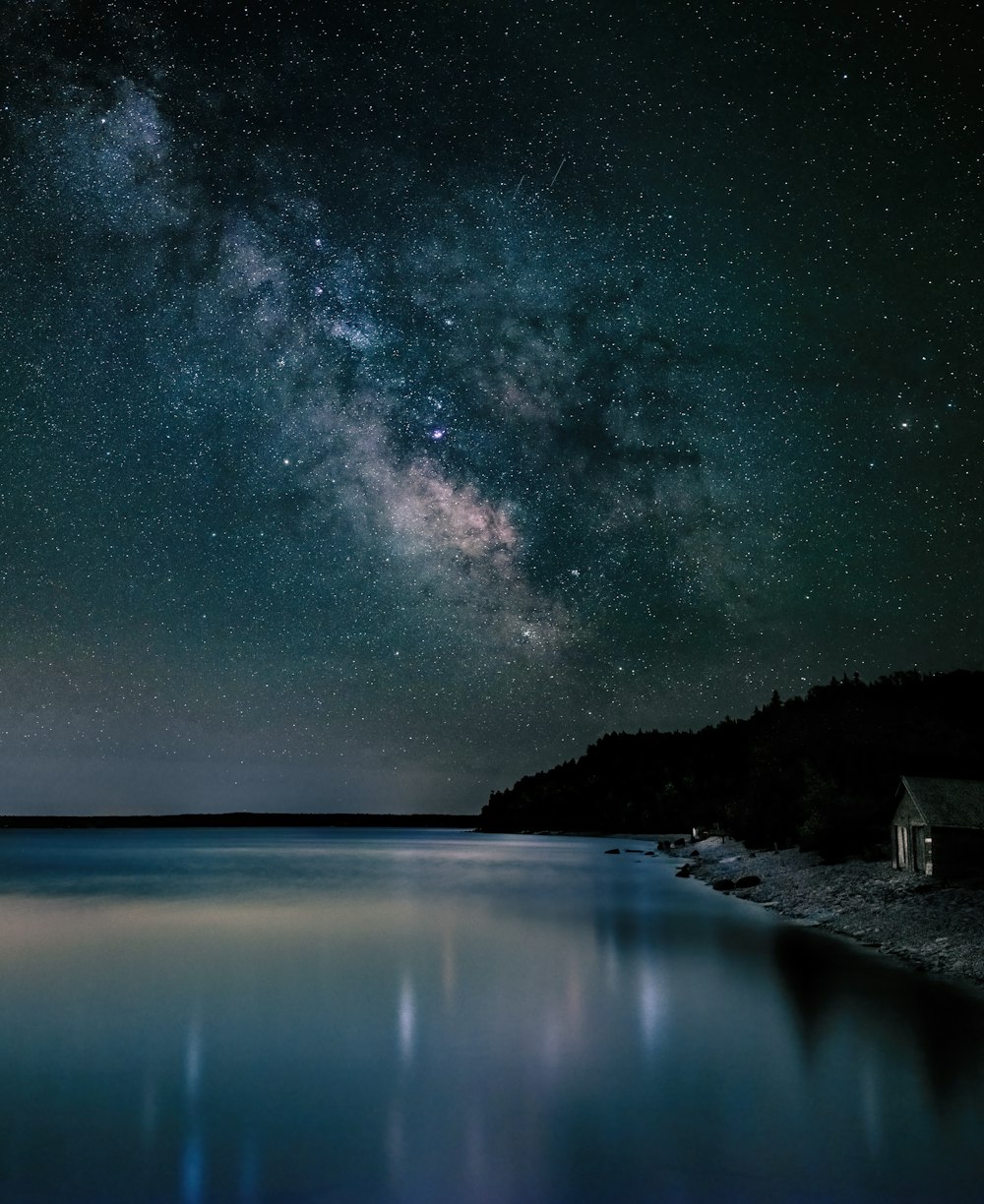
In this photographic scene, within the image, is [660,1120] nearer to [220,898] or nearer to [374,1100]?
[374,1100]

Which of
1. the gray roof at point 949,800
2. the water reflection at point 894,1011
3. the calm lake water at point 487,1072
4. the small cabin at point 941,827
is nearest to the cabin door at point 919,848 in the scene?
the small cabin at point 941,827

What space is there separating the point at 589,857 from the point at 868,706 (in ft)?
140

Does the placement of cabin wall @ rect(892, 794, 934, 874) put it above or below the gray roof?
below

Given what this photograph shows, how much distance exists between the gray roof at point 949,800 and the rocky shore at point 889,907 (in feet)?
8.55

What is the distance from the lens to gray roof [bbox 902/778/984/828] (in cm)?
3566

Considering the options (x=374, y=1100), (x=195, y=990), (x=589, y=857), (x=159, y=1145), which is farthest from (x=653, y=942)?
(x=589, y=857)

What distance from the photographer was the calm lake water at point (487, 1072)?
444 inches

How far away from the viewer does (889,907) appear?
32.5 meters

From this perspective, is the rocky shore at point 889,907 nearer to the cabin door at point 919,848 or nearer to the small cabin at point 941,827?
the cabin door at point 919,848

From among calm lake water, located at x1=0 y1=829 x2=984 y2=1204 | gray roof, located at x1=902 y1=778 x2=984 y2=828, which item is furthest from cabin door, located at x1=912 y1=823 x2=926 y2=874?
calm lake water, located at x1=0 y1=829 x2=984 y2=1204

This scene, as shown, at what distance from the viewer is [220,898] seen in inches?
2317

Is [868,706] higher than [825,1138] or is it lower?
higher

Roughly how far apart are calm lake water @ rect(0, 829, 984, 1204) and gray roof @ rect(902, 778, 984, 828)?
7687 millimetres

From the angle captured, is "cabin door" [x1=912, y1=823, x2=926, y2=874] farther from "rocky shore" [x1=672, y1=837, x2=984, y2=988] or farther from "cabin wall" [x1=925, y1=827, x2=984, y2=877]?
"cabin wall" [x1=925, y1=827, x2=984, y2=877]
